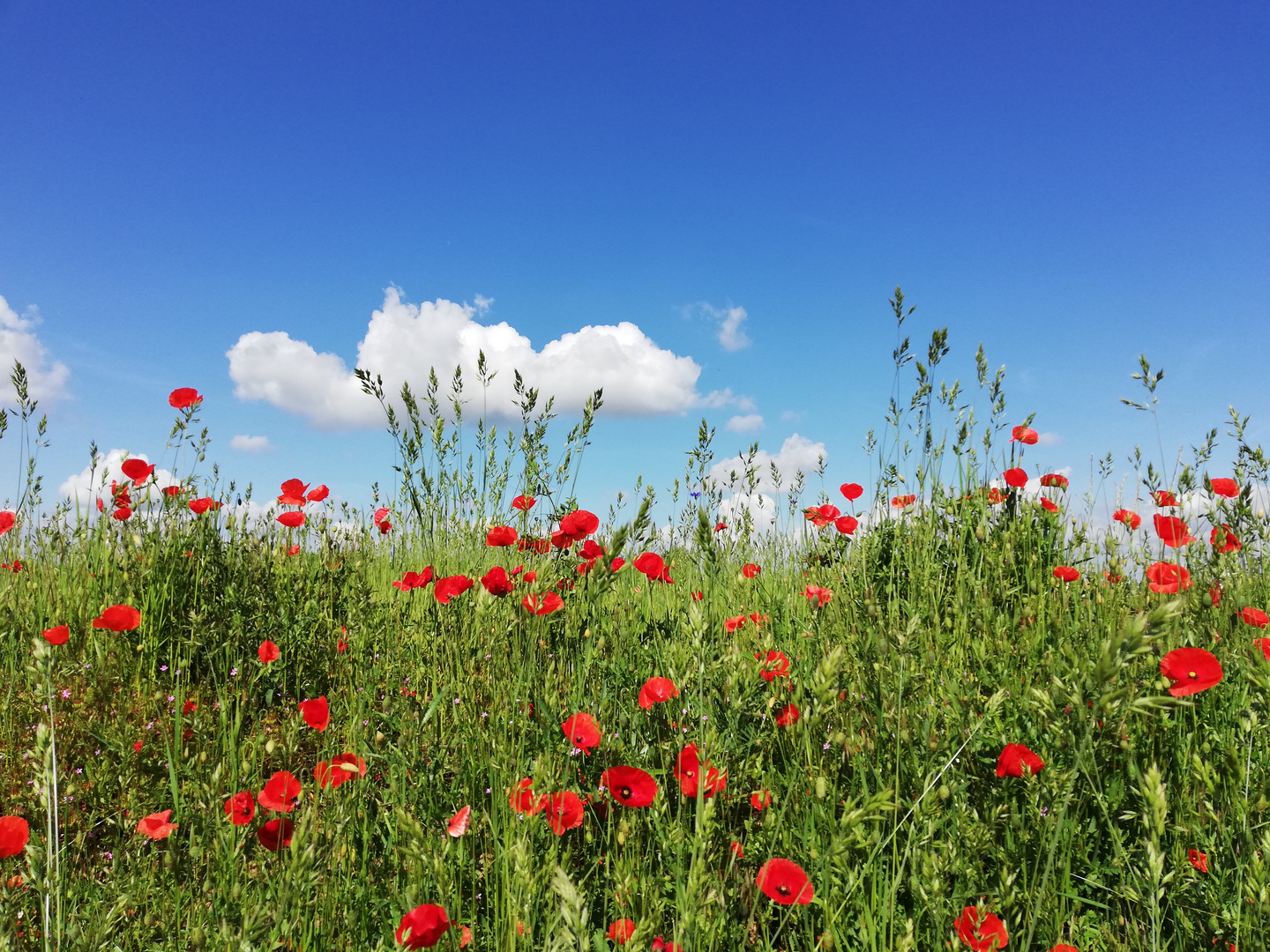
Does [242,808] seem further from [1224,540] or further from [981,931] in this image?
[1224,540]

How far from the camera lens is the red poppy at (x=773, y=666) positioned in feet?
6.31

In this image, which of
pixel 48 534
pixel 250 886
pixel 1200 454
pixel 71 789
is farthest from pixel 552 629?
pixel 48 534

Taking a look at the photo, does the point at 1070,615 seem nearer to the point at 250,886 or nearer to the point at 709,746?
the point at 709,746

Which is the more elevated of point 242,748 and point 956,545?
point 956,545

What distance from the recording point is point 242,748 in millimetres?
2203

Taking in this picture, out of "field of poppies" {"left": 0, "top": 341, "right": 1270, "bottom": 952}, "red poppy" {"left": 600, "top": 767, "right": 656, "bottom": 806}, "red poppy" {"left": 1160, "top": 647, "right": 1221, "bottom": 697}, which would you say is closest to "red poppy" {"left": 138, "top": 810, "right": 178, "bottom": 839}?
"field of poppies" {"left": 0, "top": 341, "right": 1270, "bottom": 952}

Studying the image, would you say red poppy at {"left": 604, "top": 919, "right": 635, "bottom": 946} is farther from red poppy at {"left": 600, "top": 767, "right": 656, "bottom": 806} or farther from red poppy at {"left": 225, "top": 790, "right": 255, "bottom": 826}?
red poppy at {"left": 225, "top": 790, "right": 255, "bottom": 826}

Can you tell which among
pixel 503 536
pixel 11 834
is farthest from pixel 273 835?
pixel 503 536

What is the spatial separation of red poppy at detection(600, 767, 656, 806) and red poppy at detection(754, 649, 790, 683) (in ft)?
1.63

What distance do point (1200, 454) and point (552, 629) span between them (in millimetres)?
3272

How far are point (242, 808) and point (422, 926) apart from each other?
28.3 inches

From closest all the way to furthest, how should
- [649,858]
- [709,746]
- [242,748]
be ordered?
1. [709,746]
2. [649,858]
3. [242,748]

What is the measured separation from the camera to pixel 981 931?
1.26 meters

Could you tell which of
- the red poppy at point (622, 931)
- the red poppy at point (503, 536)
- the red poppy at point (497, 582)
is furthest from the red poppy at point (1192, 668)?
the red poppy at point (503, 536)
